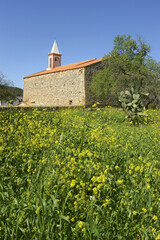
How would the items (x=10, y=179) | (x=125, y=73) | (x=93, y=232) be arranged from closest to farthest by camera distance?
(x=93, y=232) < (x=10, y=179) < (x=125, y=73)

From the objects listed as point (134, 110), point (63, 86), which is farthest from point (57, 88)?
point (134, 110)

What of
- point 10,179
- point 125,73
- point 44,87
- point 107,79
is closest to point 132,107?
point 10,179

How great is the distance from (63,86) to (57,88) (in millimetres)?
1301

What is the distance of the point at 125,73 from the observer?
20188mm

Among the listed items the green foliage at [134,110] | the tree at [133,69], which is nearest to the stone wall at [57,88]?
the tree at [133,69]

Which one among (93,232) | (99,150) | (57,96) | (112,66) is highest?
(112,66)

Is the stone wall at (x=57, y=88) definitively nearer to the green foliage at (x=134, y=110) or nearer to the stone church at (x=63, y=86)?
the stone church at (x=63, y=86)

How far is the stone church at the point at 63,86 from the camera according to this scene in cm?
2414

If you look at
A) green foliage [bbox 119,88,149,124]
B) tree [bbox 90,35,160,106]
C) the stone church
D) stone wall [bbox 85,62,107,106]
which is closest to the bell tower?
the stone church

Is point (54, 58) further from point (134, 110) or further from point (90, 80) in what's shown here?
point (134, 110)

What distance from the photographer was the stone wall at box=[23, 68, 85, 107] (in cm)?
2458

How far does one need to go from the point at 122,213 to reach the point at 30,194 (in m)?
0.99

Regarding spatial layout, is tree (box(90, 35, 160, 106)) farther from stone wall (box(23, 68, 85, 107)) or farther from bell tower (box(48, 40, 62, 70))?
bell tower (box(48, 40, 62, 70))

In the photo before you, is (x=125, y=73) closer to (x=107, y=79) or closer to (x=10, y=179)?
(x=107, y=79)
